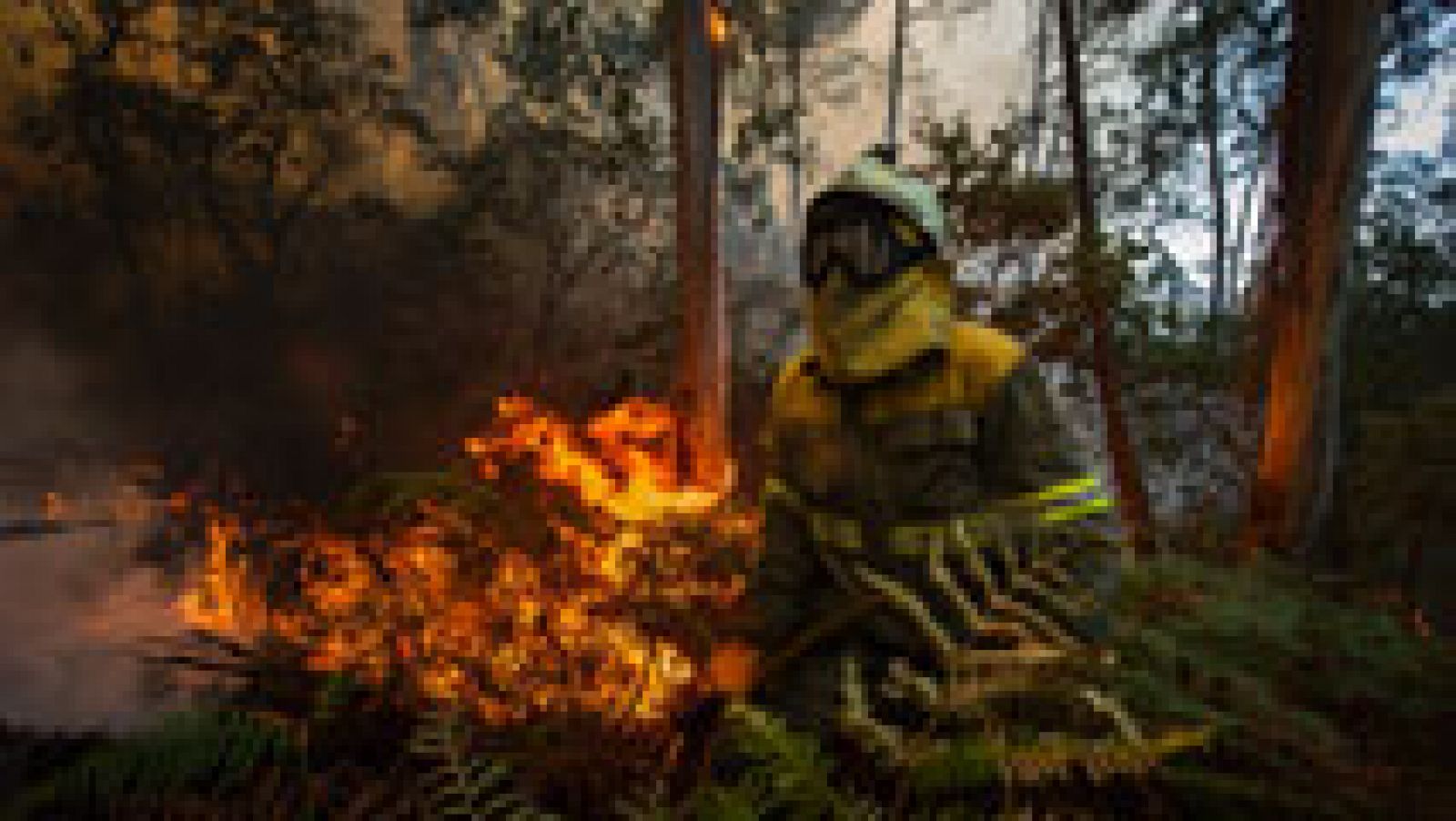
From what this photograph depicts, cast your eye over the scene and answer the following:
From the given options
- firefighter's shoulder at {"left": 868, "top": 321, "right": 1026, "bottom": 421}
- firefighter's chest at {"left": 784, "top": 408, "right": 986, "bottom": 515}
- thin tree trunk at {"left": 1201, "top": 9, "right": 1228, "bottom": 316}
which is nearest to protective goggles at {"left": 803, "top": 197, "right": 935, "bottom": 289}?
firefighter's shoulder at {"left": 868, "top": 321, "right": 1026, "bottom": 421}

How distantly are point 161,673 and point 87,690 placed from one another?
416mm

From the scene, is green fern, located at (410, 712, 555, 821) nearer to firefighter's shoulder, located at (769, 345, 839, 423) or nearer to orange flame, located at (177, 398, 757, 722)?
orange flame, located at (177, 398, 757, 722)

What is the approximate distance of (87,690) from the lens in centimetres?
439

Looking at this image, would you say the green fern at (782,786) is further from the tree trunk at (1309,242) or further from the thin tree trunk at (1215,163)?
the thin tree trunk at (1215,163)

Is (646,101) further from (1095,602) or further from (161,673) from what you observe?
(1095,602)

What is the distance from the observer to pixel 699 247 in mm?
5379

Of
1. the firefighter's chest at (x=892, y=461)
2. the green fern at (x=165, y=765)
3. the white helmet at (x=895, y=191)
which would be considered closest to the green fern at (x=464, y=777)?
the green fern at (x=165, y=765)

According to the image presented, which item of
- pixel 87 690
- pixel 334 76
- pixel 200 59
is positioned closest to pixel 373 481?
pixel 87 690

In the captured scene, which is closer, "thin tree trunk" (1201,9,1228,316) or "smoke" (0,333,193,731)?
"smoke" (0,333,193,731)

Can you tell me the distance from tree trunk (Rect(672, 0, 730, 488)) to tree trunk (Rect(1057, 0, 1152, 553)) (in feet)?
10.9

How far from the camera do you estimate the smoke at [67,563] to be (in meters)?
3.93

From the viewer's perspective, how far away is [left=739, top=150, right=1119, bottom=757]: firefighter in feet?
5.35

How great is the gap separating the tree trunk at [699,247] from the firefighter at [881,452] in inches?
138

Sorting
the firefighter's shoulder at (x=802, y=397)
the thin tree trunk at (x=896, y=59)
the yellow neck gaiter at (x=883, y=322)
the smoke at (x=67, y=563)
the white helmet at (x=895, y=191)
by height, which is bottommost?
the smoke at (x=67, y=563)
